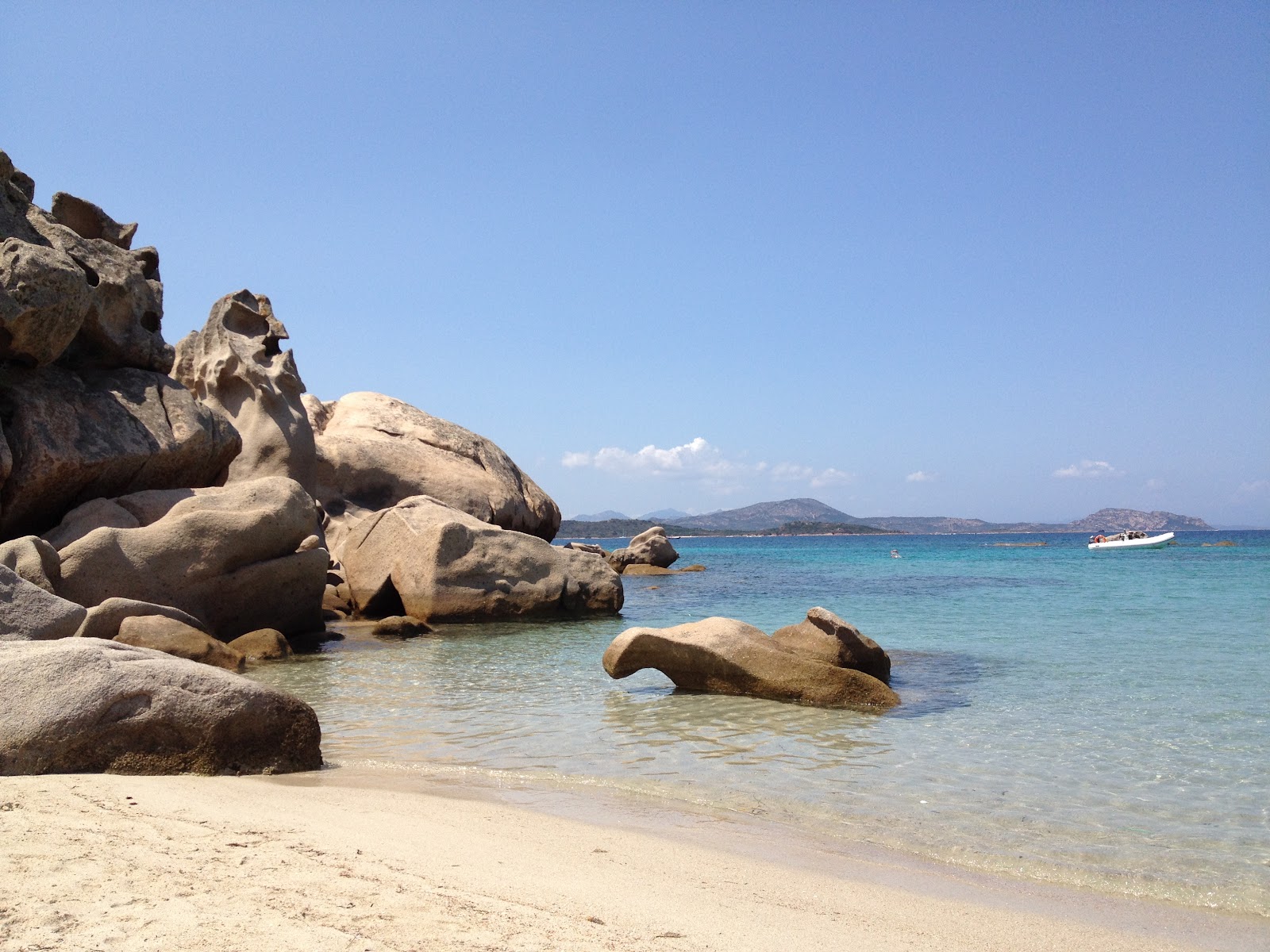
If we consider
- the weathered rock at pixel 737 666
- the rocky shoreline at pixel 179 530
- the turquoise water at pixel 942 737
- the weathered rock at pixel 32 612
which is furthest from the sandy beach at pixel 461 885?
the weathered rock at pixel 737 666

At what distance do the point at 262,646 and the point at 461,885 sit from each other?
30.8 feet

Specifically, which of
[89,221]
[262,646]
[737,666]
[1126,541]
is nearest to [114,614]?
[262,646]

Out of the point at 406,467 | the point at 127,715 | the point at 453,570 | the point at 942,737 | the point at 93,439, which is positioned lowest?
the point at 942,737

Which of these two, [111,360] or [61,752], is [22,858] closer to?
[61,752]

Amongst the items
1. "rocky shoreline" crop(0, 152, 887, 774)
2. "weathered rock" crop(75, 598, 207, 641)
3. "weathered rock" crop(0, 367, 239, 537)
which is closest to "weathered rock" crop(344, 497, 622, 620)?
"rocky shoreline" crop(0, 152, 887, 774)

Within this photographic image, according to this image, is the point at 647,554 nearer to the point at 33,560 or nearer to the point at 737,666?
the point at 737,666

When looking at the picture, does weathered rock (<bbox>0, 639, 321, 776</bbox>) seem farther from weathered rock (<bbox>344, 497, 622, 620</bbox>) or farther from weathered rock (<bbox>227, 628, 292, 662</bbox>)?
weathered rock (<bbox>344, 497, 622, 620</bbox>)

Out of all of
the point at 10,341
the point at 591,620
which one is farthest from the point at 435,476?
the point at 10,341

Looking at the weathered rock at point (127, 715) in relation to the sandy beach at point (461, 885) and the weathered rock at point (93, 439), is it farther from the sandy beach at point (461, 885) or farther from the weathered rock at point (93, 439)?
the weathered rock at point (93, 439)

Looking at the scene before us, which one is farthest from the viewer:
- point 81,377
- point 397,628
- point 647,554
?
point 647,554

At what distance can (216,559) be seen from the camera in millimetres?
12594

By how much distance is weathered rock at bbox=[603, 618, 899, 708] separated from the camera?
9.77 metres

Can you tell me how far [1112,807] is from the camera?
637cm

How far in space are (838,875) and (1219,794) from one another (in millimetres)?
3353
